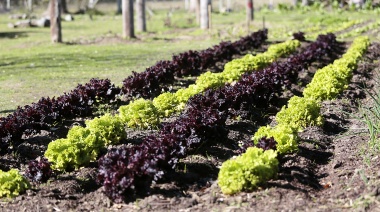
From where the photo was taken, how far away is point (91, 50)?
67.2ft

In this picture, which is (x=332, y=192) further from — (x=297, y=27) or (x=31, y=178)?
(x=297, y=27)

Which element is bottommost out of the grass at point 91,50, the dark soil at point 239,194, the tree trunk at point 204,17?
the dark soil at point 239,194

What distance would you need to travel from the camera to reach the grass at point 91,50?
13509 millimetres

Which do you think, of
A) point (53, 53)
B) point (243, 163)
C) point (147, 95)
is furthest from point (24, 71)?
point (243, 163)

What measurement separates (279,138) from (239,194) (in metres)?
1.42

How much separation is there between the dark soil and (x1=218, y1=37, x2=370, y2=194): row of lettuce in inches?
5.3

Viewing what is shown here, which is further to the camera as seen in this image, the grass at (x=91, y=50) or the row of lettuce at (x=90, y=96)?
the grass at (x=91, y=50)

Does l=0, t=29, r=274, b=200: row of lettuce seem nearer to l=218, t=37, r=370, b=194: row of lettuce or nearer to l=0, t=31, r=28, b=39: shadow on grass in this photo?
l=218, t=37, r=370, b=194: row of lettuce

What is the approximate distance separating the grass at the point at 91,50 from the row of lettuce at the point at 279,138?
198 inches

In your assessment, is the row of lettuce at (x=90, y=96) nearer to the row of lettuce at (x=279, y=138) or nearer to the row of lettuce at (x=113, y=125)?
the row of lettuce at (x=113, y=125)

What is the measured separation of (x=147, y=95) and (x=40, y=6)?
4243 centimetres

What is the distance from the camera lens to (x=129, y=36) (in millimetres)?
23406

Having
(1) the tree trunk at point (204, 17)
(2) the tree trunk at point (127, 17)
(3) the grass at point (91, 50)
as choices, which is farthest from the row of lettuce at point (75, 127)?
(1) the tree trunk at point (204, 17)

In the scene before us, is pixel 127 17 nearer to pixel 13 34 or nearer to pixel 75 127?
pixel 13 34
